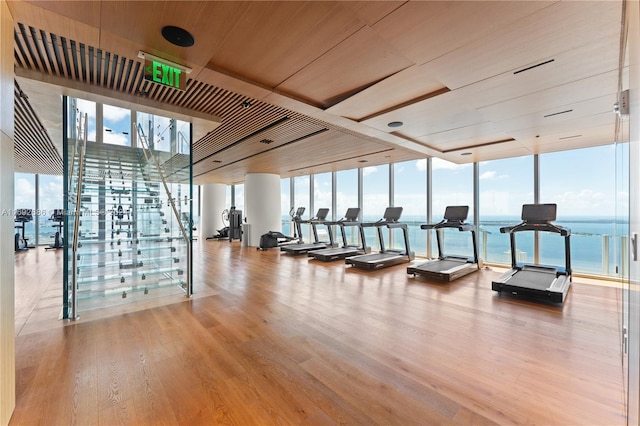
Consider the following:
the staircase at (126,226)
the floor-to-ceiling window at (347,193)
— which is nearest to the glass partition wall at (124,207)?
the staircase at (126,226)

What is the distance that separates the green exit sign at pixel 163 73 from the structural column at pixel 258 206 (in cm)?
794

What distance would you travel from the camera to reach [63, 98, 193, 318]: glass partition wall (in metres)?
3.89

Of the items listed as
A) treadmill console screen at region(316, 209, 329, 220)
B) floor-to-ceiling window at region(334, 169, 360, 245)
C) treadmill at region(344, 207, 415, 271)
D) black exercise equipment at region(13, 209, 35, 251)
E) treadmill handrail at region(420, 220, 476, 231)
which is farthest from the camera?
floor-to-ceiling window at region(334, 169, 360, 245)

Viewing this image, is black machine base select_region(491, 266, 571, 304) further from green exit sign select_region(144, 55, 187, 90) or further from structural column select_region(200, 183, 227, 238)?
structural column select_region(200, 183, 227, 238)

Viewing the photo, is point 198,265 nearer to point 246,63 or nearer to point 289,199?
point 246,63

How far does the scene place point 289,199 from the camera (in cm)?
1412

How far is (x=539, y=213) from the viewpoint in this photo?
5.25 m

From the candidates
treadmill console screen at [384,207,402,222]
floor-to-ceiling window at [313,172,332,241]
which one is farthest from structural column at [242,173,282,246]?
treadmill console screen at [384,207,402,222]

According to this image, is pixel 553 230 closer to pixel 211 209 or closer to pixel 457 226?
pixel 457 226

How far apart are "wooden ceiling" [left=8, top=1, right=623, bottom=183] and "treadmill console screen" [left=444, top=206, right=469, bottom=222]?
1.69 meters

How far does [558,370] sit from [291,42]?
394 cm

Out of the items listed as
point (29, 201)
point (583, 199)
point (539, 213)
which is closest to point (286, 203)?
point (29, 201)

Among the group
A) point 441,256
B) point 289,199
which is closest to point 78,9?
point 441,256

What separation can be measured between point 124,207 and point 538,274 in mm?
8088
